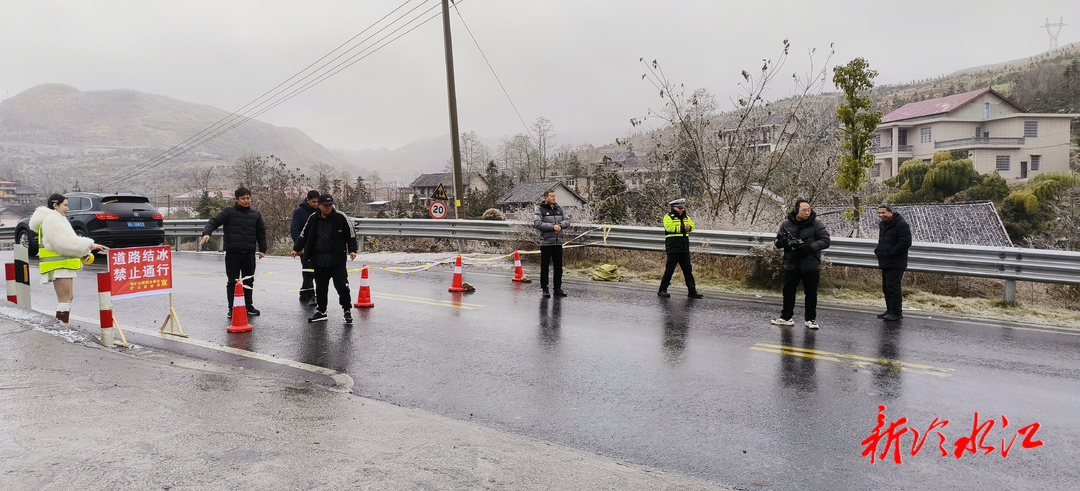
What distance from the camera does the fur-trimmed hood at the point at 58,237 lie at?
7852 millimetres

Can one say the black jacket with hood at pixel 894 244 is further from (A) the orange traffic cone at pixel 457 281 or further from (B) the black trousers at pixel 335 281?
(B) the black trousers at pixel 335 281

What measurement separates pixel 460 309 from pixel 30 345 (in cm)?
499

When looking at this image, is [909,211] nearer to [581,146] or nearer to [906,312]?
[906,312]

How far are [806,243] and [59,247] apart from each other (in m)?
9.27

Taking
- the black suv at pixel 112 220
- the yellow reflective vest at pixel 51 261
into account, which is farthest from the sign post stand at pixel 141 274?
the black suv at pixel 112 220

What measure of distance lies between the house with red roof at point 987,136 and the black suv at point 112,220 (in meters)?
69.7

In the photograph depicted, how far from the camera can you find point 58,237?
786 cm

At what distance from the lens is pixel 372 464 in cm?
395

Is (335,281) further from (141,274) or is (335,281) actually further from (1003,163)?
(1003,163)

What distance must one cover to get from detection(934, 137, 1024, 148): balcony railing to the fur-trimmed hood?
77.5 m

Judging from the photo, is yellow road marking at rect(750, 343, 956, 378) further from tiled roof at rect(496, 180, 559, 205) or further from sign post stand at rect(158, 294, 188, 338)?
tiled roof at rect(496, 180, 559, 205)

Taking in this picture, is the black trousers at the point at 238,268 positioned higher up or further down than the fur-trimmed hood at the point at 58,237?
further down

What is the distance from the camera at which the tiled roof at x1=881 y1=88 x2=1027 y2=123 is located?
228 ft

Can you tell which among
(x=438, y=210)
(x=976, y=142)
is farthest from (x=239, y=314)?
(x=976, y=142)
